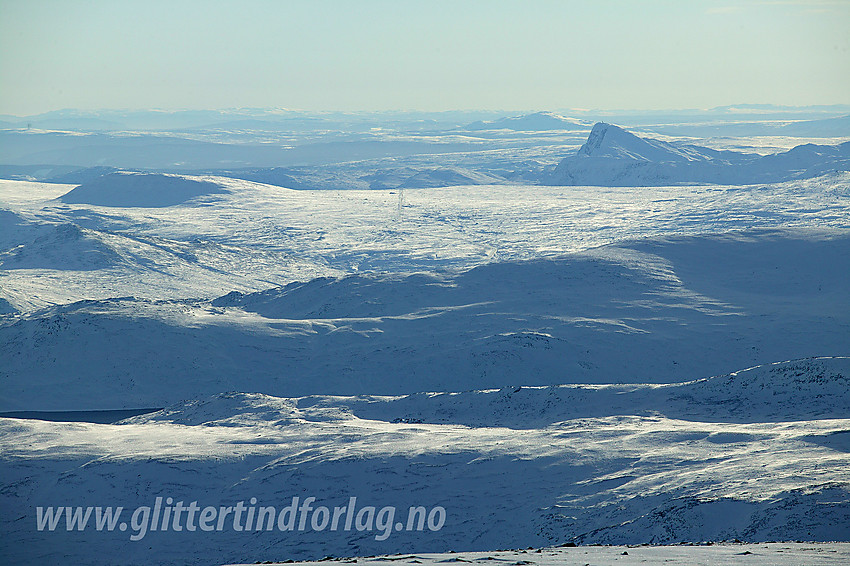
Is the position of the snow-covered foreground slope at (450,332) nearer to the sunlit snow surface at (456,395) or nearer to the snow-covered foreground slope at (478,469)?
the sunlit snow surface at (456,395)

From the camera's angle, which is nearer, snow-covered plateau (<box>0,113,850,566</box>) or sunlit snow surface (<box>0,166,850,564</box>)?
snow-covered plateau (<box>0,113,850,566</box>)

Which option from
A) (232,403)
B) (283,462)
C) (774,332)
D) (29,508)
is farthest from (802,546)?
(774,332)

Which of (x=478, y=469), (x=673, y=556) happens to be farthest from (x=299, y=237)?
(x=673, y=556)

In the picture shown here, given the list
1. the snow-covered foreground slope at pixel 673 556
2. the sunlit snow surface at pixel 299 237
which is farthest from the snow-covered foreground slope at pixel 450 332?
the snow-covered foreground slope at pixel 673 556

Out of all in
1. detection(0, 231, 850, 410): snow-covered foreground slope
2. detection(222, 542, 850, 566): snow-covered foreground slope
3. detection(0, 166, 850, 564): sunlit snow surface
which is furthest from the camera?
detection(0, 231, 850, 410): snow-covered foreground slope

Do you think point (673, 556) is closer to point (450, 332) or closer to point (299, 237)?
point (450, 332)

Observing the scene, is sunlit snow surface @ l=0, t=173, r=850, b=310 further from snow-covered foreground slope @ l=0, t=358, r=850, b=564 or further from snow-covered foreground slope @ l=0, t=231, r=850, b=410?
snow-covered foreground slope @ l=0, t=358, r=850, b=564

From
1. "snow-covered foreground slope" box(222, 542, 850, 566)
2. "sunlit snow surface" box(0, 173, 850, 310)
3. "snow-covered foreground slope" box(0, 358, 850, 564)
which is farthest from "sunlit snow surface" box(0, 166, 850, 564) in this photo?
"sunlit snow surface" box(0, 173, 850, 310)

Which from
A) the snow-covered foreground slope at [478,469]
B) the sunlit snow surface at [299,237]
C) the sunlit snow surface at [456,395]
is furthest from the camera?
the sunlit snow surface at [299,237]
